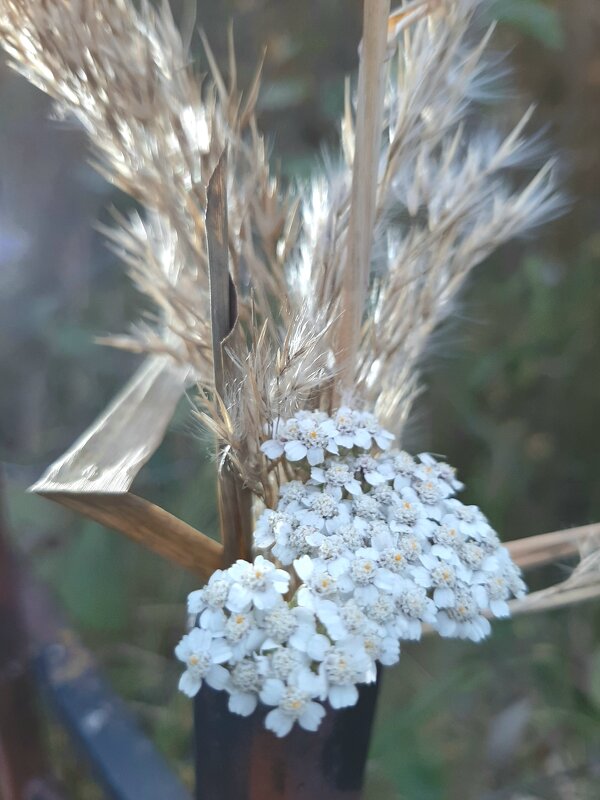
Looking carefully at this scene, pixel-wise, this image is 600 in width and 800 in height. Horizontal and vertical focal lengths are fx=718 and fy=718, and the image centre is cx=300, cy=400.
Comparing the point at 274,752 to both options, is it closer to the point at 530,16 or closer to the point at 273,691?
the point at 273,691

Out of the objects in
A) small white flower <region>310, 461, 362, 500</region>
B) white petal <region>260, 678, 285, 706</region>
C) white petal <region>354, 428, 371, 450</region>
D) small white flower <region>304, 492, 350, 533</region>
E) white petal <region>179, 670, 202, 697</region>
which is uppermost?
white petal <region>354, 428, 371, 450</region>

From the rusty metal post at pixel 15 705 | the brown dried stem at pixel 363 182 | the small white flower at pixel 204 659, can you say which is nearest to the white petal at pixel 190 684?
the small white flower at pixel 204 659

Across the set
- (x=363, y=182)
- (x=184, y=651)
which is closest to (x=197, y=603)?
(x=184, y=651)

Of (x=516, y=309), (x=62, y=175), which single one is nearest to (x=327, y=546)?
(x=516, y=309)

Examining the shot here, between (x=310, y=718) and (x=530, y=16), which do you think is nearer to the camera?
(x=310, y=718)

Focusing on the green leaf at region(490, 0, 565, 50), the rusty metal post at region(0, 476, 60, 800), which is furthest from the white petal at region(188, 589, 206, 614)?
the green leaf at region(490, 0, 565, 50)

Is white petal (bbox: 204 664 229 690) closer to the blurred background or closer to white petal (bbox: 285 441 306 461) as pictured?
white petal (bbox: 285 441 306 461)

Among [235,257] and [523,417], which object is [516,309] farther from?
[235,257]

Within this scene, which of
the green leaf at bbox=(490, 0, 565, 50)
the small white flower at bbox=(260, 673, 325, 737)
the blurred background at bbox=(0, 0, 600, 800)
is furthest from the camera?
the blurred background at bbox=(0, 0, 600, 800)
